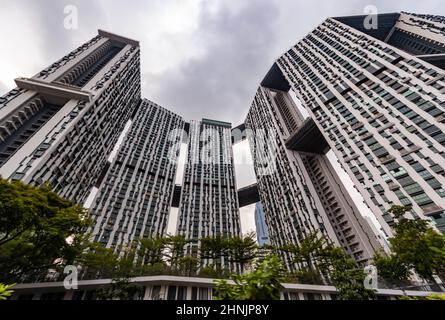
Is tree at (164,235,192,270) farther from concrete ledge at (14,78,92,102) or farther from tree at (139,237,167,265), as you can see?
concrete ledge at (14,78,92,102)

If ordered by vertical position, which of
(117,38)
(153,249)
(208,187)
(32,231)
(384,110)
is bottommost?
(32,231)

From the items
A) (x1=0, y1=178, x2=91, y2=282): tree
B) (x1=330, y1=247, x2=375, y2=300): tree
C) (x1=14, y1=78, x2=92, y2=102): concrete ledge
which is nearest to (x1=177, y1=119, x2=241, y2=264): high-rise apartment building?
(x1=0, y1=178, x2=91, y2=282): tree

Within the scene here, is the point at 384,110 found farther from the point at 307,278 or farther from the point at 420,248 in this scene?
the point at 307,278

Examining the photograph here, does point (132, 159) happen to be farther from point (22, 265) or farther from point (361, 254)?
point (361, 254)

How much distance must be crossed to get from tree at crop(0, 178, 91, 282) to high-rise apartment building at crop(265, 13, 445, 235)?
44553 millimetres

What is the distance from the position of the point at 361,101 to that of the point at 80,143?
6777cm

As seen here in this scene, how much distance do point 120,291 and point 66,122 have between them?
3974 cm

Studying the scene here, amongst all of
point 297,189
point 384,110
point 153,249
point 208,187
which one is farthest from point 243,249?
point 208,187

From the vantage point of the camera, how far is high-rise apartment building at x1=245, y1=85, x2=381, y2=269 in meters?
50.9

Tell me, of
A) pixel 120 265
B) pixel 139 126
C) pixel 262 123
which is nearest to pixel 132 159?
pixel 139 126

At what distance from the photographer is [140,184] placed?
74000 mm

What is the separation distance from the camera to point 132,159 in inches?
3120

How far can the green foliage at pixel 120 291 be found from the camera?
15.0m

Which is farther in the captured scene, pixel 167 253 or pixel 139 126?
pixel 139 126
